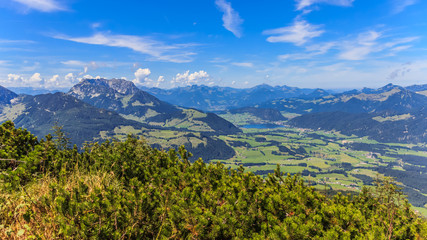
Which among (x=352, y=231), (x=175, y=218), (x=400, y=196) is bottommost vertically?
(x=400, y=196)

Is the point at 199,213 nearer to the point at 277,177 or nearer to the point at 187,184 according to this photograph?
the point at 187,184

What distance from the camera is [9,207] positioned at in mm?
5719

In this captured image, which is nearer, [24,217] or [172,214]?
[24,217]

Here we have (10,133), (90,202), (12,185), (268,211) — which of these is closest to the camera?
(90,202)

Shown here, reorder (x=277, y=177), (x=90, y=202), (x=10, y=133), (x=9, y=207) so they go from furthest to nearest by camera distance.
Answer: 1. (x=10, y=133)
2. (x=277, y=177)
3. (x=9, y=207)
4. (x=90, y=202)

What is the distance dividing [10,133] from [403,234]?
62.9 feet

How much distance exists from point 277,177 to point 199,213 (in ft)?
18.5

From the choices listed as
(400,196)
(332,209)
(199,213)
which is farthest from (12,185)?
(400,196)

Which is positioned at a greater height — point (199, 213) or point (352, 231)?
point (199, 213)

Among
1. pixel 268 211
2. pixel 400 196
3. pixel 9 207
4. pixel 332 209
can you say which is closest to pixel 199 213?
pixel 268 211

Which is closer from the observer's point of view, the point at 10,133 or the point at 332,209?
the point at 332,209

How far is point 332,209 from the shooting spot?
5977mm

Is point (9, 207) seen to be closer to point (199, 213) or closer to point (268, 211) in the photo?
point (199, 213)

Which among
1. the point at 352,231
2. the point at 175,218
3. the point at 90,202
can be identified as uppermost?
the point at 90,202
